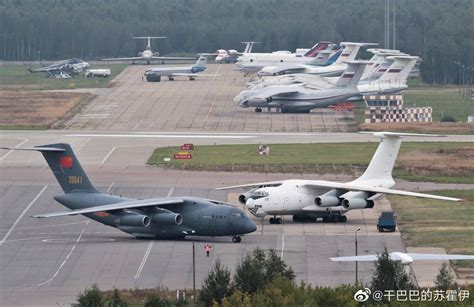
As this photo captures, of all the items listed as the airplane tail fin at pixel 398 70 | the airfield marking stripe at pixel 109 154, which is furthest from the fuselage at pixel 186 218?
the airplane tail fin at pixel 398 70

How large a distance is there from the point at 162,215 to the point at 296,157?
3402 centimetres

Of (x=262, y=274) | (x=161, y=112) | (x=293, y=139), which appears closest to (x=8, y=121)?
(x=161, y=112)

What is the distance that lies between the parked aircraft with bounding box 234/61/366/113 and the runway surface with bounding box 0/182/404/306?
203ft

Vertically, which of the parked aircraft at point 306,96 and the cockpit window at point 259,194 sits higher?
the parked aircraft at point 306,96

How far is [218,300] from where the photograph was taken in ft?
178

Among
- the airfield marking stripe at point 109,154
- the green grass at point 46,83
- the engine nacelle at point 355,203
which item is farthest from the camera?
the green grass at point 46,83

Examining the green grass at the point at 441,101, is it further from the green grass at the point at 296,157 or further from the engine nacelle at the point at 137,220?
the engine nacelle at the point at 137,220

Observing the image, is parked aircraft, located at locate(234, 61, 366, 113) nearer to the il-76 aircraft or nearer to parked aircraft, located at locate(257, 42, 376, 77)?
parked aircraft, located at locate(257, 42, 376, 77)

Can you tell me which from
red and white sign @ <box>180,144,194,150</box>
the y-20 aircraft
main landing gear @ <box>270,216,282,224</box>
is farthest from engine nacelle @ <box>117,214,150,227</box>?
red and white sign @ <box>180,144,194,150</box>

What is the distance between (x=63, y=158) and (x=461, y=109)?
81.6 meters

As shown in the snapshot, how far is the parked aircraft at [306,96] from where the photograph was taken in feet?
484

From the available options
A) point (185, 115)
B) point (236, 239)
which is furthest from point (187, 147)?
point (236, 239)

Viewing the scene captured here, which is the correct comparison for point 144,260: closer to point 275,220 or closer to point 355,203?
point 275,220

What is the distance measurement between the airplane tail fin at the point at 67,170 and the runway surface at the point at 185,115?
52.1m
